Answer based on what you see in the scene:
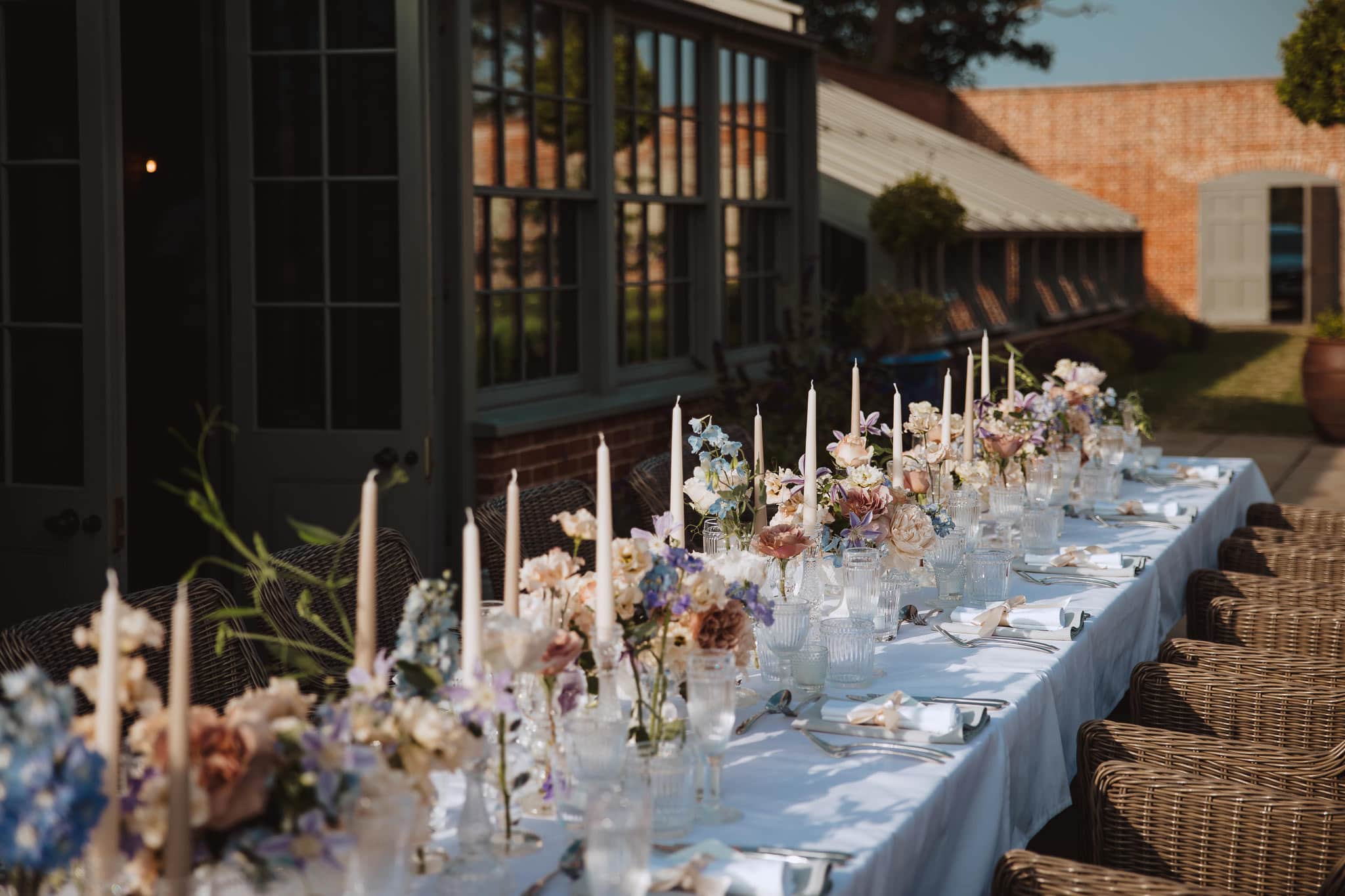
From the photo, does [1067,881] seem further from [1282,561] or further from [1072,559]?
[1282,561]

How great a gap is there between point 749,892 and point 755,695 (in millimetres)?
857

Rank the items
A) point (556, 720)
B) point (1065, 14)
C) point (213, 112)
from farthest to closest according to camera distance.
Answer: point (1065, 14) → point (213, 112) → point (556, 720)

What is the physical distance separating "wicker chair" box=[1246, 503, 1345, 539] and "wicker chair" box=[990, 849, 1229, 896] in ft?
10.8

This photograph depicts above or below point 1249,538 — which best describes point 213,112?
above

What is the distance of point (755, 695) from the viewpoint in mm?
2789

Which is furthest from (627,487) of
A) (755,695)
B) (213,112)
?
(755,695)

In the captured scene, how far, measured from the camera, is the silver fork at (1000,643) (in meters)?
3.22

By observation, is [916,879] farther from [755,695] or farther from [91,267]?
[91,267]

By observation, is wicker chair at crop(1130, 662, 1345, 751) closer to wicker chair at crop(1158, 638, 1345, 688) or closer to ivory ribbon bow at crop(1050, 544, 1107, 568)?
wicker chair at crop(1158, 638, 1345, 688)

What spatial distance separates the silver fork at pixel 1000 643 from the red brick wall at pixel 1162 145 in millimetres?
22506

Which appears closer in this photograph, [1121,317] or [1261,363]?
[1261,363]

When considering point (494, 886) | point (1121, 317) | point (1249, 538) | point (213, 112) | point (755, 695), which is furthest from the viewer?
point (1121, 317)

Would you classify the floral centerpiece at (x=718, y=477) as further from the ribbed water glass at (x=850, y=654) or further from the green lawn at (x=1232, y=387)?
the green lawn at (x=1232, y=387)

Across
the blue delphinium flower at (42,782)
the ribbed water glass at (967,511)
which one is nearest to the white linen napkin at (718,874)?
the blue delphinium flower at (42,782)
